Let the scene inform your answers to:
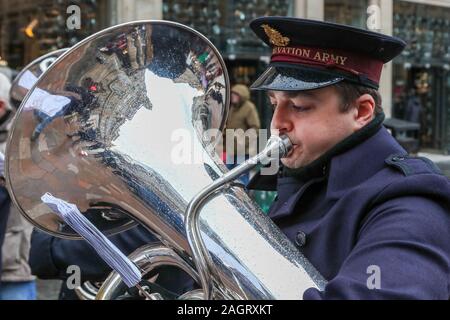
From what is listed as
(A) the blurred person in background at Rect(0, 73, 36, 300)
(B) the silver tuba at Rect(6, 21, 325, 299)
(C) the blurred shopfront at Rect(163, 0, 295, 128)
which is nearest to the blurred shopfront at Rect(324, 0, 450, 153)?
(C) the blurred shopfront at Rect(163, 0, 295, 128)

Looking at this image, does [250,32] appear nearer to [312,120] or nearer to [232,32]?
[232,32]

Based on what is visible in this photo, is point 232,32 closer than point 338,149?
No

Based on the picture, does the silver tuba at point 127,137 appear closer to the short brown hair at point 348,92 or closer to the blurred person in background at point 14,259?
the short brown hair at point 348,92

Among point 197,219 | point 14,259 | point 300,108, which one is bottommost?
point 14,259

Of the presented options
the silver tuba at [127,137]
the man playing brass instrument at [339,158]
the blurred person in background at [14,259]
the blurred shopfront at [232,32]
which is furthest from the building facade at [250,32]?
the man playing brass instrument at [339,158]

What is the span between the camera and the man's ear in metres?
1.39

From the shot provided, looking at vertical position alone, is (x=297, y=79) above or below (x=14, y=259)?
above

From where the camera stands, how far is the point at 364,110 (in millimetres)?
1393

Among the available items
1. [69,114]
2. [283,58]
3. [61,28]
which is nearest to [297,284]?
[283,58]

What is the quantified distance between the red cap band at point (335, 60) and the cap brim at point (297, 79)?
0.02 m

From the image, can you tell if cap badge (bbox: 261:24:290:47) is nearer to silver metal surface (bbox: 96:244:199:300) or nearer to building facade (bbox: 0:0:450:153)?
silver metal surface (bbox: 96:244:199:300)

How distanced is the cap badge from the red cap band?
0.6 inches

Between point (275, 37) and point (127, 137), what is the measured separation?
14.4 inches

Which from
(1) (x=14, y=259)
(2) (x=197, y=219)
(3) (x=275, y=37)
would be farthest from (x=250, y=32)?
(2) (x=197, y=219)
